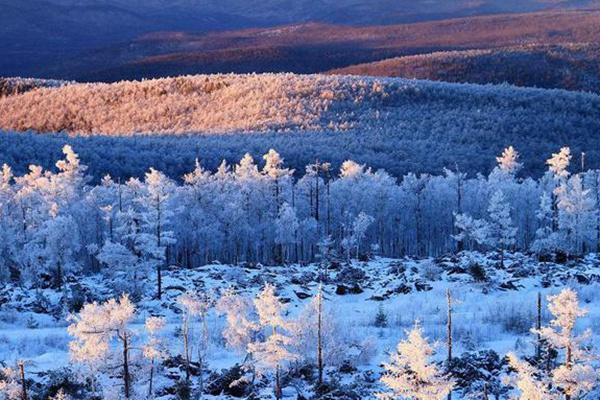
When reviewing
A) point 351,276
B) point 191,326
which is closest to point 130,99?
point 351,276

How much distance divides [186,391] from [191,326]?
19.3 ft

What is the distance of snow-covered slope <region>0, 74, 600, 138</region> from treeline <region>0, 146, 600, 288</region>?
33.7m

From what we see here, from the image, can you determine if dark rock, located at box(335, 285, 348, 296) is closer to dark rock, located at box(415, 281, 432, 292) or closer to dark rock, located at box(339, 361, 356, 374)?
dark rock, located at box(415, 281, 432, 292)

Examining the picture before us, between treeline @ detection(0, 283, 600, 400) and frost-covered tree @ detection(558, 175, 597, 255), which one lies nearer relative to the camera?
treeline @ detection(0, 283, 600, 400)

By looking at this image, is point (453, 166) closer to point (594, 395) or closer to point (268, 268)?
point (268, 268)

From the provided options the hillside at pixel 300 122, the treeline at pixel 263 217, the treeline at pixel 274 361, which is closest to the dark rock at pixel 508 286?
the treeline at pixel 263 217

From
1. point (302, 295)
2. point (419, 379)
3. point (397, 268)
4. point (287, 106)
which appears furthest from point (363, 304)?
point (287, 106)

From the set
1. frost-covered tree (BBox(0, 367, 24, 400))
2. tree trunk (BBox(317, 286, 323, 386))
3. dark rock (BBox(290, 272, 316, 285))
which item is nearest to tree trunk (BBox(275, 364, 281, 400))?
tree trunk (BBox(317, 286, 323, 386))

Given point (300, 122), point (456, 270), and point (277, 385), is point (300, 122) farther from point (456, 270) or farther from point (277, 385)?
point (277, 385)

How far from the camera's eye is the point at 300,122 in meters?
98.1

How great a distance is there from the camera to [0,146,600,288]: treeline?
39.7 m

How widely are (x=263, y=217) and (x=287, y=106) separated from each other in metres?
52.8

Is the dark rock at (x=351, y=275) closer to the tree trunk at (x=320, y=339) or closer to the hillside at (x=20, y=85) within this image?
the tree trunk at (x=320, y=339)

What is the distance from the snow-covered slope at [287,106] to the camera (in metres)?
100
